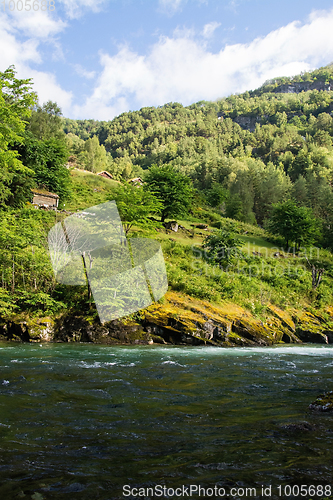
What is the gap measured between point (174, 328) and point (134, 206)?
9.70 m

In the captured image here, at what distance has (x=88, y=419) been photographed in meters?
5.08

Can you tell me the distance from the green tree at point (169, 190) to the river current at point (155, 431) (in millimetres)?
26408

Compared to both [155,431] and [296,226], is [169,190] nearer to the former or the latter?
[296,226]

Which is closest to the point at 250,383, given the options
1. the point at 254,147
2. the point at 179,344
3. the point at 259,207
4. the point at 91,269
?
the point at 179,344

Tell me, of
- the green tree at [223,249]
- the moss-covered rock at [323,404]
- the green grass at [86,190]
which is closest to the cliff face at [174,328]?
the green tree at [223,249]

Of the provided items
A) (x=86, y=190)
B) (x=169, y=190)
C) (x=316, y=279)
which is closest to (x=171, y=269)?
(x=316, y=279)

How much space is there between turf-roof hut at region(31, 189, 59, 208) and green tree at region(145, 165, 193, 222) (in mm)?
10366

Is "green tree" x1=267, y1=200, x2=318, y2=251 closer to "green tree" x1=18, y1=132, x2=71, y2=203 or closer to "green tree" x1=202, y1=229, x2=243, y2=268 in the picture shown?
"green tree" x1=202, y1=229, x2=243, y2=268

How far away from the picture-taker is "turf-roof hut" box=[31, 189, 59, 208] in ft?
107

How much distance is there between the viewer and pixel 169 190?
34.2 meters

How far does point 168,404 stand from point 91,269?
12.6m

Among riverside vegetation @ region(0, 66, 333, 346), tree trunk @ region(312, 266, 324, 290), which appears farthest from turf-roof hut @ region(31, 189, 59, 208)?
tree trunk @ region(312, 266, 324, 290)

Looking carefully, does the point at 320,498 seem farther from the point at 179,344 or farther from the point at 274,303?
the point at 274,303

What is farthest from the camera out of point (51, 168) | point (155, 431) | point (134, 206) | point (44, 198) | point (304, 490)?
point (51, 168)
